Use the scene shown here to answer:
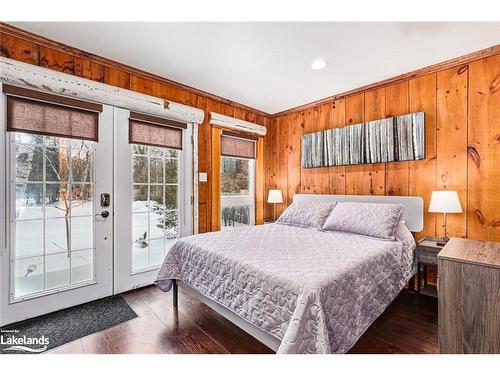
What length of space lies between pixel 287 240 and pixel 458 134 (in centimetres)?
201

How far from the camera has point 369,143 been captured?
2.97 metres

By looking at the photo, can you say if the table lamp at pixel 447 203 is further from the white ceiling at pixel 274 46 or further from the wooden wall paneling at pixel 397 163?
the white ceiling at pixel 274 46

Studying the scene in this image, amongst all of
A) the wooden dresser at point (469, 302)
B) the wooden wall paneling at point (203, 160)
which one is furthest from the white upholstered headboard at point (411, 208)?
the wooden wall paneling at point (203, 160)

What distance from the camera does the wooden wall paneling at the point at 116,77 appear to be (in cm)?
244

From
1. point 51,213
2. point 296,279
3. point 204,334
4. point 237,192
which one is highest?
point 237,192

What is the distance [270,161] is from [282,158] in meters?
0.26

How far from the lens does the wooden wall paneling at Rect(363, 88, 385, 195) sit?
2.94m

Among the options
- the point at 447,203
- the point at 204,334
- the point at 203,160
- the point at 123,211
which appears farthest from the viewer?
the point at 203,160

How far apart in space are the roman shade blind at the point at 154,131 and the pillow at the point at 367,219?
6.66 feet

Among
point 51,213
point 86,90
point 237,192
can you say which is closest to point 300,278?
point 51,213

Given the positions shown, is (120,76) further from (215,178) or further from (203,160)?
(215,178)

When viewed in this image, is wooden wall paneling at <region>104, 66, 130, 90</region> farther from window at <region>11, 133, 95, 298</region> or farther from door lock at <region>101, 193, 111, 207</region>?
door lock at <region>101, 193, 111, 207</region>

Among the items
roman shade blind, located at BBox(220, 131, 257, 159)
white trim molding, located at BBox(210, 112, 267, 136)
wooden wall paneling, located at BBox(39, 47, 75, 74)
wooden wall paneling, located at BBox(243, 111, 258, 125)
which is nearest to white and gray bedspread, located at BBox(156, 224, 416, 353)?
roman shade blind, located at BBox(220, 131, 257, 159)

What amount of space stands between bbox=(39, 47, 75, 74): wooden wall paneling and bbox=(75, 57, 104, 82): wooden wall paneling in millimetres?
38
